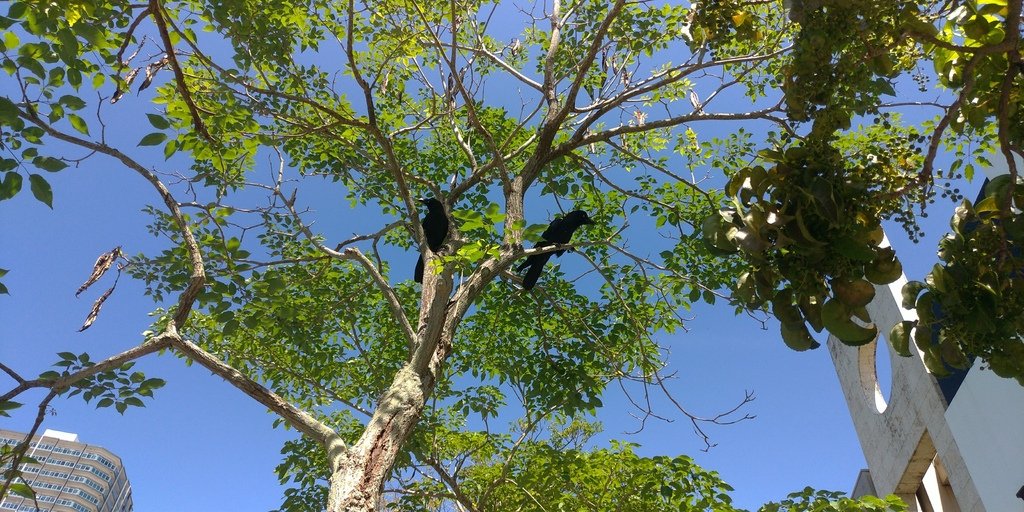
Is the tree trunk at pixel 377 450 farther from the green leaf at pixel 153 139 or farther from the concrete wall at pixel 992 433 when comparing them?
the concrete wall at pixel 992 433

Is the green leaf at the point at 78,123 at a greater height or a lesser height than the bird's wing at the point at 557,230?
lesser

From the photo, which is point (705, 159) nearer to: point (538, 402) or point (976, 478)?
point (538, 402)

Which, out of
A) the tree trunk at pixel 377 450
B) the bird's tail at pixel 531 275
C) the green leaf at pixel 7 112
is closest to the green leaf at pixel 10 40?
the green leaf at pixel 7 112

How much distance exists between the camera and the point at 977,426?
8.45 metres

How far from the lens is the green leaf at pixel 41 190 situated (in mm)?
2451

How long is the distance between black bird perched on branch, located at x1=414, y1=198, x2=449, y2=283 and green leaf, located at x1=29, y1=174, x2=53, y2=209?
2.44 meters

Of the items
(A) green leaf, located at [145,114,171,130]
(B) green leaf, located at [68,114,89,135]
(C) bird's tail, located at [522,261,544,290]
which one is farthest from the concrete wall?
(B) green leaf, located at [68,114,89,135]

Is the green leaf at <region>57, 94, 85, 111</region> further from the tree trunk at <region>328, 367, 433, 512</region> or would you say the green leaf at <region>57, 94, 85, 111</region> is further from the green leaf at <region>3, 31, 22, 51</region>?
the tree trunk at <region>328, 367, 433, 512</region>

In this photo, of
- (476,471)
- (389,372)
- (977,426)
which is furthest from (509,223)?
(977,426)

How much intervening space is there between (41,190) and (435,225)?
2563mm

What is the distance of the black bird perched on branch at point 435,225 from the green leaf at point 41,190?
2.44 m

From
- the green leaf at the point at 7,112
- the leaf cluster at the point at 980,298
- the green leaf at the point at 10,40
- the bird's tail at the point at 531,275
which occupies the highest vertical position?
the bird's tail at the point at 531,275

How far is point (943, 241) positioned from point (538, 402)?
3.98 m

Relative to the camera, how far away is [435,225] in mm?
4719
